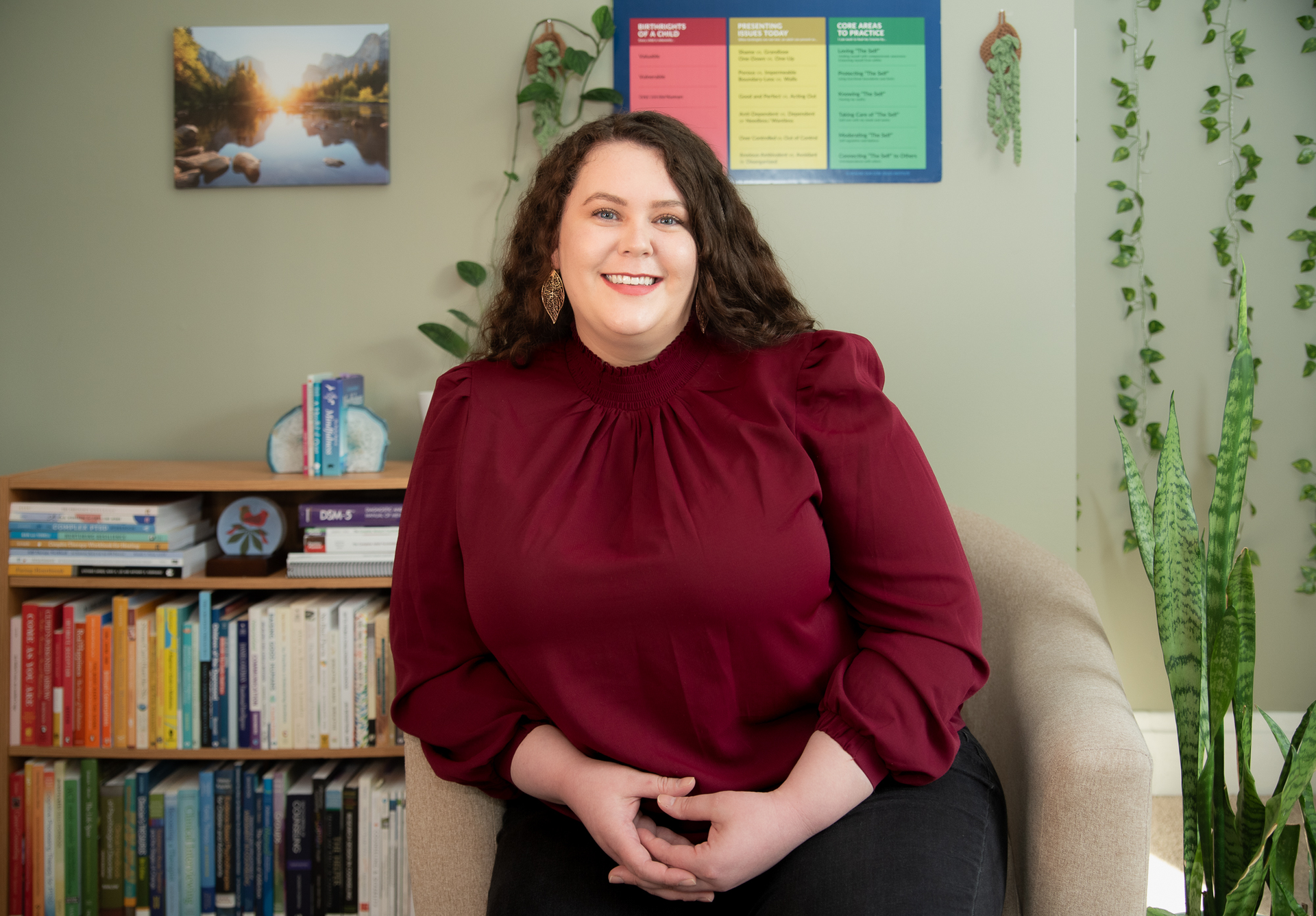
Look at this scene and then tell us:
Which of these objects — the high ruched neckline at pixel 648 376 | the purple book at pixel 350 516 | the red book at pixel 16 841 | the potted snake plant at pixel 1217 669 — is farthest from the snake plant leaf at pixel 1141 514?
the red book at pixel 16 841

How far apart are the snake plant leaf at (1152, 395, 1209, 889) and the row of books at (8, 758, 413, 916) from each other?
149 centimetres

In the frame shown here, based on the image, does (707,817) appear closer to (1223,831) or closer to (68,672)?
(1223,831)

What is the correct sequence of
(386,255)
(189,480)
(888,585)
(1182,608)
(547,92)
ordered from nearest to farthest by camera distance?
1. (888,585)
2. (1182,608)
3. (189,480)
4. (547,92)
5. (386,255)

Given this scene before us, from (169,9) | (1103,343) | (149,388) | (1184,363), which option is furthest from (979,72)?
Answer: (149,388)

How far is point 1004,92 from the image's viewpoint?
2146 millimetres

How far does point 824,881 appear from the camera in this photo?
1008 mm

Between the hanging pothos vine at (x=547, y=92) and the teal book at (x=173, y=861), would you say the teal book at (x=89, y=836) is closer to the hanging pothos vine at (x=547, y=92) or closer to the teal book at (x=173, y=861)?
the teal book at (x=173, y=861)

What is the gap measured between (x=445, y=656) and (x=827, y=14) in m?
1.83

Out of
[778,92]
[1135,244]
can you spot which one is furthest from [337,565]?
[1135,244]

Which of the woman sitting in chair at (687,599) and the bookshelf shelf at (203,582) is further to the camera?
the bookshelf shelf at (203,582)

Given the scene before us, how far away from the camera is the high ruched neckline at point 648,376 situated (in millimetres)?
1251

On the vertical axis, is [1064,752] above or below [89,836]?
above

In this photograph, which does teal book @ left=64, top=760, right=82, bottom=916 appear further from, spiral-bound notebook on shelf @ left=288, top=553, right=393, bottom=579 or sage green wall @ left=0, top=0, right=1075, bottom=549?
sage green wall @ left=0, top=0, right=1075, bottom=549

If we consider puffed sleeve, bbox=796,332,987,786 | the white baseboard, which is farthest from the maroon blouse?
the white baseboard
